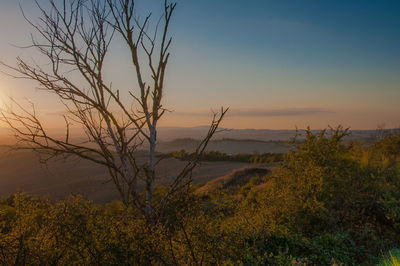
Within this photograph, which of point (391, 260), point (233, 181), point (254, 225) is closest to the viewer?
point (391, 260)

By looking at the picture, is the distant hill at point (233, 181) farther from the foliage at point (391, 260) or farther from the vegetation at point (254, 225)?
the foliage at point (391, 260)

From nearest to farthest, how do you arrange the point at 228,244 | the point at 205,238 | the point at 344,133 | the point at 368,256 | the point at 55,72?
the point at 55,72, the point at 205,238, the point at 228,244, the point at 368,256, the point at 344,133

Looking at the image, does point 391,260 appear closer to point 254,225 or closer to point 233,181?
point 254,225

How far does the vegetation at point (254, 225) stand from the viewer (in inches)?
91.6

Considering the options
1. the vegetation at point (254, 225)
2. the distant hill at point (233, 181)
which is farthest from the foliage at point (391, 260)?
the distant hill at point (233, 181)

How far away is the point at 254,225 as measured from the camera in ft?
14.5

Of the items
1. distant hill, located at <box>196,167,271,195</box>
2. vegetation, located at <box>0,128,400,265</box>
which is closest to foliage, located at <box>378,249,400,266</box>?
vegetation, located at <box>0,128,400,265</box>

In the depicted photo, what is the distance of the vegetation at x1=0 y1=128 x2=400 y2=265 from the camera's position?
2.33m

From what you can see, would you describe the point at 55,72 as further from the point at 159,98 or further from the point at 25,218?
the point at 25,218

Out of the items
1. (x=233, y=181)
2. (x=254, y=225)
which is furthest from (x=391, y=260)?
(x=233, y=181)

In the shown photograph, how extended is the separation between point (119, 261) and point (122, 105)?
150 centimetres

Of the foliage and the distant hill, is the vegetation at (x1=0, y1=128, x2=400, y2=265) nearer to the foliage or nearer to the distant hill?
the foliage

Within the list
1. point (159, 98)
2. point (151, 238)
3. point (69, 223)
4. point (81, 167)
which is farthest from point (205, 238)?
point (81, 167)

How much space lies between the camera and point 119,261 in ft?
7.39
